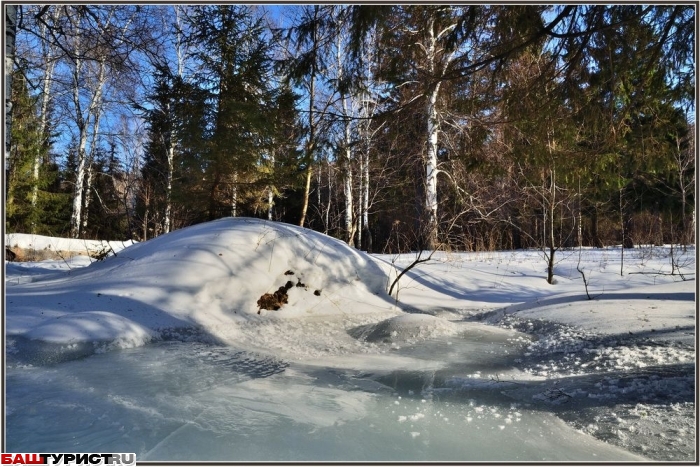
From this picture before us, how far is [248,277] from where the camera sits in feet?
19.3

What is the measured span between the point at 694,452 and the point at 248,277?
Result: 490 cm

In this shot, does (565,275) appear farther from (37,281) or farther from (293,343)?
(37,281)

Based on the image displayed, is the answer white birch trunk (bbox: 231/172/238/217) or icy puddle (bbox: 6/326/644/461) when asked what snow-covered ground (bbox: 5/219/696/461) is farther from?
white birch trunk (bbox: 231/172/238/217)

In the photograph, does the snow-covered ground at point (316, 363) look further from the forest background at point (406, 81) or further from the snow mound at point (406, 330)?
the forest background at point (406, 81)

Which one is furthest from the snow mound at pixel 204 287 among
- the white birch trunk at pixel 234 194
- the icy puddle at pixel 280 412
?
the white birch trunk at pixel 234 194

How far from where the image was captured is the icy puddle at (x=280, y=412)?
2088 mm

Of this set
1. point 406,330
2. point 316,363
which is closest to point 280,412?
point 316,363

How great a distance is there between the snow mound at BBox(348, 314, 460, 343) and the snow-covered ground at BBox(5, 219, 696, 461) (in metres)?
0.02

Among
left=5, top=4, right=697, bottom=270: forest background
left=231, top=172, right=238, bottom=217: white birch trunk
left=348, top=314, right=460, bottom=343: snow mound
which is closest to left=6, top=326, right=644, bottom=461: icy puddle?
left=348, top=314, right=460, bottom=343: snow mound

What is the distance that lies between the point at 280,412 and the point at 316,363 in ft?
3.78

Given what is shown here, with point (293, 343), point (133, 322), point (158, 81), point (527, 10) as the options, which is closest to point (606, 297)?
point (527, 10)

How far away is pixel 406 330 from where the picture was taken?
4.73m

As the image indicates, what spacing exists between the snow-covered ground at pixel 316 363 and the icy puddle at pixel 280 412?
1cm

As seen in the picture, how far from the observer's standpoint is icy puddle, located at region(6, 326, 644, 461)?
209cm
